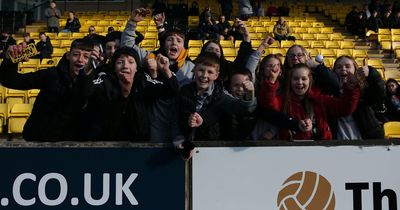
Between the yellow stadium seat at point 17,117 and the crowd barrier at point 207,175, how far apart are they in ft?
16.4

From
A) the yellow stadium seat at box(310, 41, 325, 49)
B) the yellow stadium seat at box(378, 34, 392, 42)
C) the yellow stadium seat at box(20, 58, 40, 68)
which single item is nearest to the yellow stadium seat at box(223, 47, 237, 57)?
the yellow stadium seat at box(310, 41, 325, 49)

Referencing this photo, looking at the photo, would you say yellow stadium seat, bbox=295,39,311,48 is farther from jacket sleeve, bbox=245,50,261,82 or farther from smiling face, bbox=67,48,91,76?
smiling face, bbox=67,48,91,76

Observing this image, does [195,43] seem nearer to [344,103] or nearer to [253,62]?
[253,62]

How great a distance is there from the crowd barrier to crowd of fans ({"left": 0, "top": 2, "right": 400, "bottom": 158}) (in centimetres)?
19

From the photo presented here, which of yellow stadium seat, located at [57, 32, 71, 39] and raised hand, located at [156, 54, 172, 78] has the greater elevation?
yellow stadium seat, located at [57, 32, 71, 39]

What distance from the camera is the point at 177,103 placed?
354cm

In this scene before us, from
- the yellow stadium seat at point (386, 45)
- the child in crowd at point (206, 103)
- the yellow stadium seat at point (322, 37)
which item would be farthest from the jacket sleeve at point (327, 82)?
the yellow stadium seat at point (322, 37)

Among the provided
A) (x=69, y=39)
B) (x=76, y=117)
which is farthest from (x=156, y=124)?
(x=69, y=39)

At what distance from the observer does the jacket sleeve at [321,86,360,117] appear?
349 centimetres

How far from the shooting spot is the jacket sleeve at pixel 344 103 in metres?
3.49

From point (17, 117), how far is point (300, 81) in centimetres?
573

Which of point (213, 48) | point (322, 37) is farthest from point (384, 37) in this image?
point (213, 48)

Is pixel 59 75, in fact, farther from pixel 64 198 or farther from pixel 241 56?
pixel 241 56

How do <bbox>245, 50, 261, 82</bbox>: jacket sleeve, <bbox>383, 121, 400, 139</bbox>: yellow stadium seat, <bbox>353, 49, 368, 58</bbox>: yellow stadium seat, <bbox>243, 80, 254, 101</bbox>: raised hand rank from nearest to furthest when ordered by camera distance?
<bbox>243, 80, 254, 101</bbox>: raised hand < <bbox>245, 50, 261, 82</bbox>: jacket sleeve < <bbox>383, 121, 400, 139</bbox>: yellow stadium seat < <bbox>353, 49, 368, 58</bbox>: yellow stadium seat
